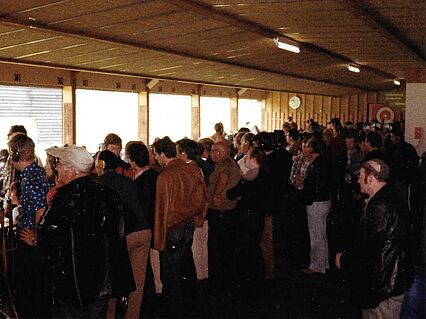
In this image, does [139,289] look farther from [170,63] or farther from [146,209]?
[170,63]

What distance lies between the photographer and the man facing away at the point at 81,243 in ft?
10.6

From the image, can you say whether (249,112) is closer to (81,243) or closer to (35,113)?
(35,113)

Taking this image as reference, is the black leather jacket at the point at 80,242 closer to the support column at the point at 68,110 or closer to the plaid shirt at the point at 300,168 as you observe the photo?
the plaid shirt at the point at 300,168

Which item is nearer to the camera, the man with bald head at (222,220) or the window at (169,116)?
the man with bald head at (222,220)

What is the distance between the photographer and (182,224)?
501 centimetres

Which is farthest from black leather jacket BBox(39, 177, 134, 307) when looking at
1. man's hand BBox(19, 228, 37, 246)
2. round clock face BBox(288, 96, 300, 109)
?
round clock face BBox(288, 96, 300, 109)

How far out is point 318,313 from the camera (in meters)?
5.43

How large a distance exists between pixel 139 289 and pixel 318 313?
1830 mm

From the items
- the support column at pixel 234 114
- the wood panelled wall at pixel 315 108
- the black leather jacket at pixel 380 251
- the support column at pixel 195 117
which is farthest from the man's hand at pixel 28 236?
the wood panelled wall at pixel 315 108

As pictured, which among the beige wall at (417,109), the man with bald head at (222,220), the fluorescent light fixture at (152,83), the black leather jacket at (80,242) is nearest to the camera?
the black leather jacket at (80,242)

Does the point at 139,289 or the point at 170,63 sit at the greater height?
the point at 170,63

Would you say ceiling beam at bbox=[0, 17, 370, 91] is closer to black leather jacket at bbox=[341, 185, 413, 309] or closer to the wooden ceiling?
the wooden ceiling

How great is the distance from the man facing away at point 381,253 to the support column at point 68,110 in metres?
6.85

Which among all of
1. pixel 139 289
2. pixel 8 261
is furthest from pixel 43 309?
pixel 139 289
